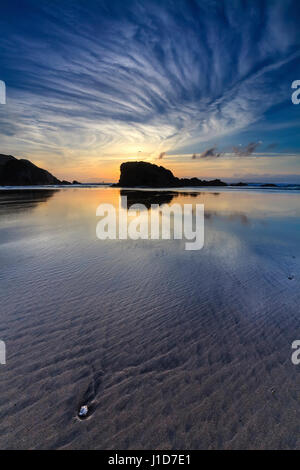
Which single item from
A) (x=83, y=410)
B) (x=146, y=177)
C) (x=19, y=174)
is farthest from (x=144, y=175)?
(x=83, y=410)

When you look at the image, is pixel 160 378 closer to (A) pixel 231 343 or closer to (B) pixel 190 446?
(B) pixel 190 446

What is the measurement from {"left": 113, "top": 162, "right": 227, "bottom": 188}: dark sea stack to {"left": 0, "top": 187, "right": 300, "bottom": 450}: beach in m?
131

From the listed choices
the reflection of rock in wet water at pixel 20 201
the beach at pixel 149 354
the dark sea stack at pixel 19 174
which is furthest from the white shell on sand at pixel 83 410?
the dark sea stack at pixel 19 174

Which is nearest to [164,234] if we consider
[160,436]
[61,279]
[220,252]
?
[220,252]

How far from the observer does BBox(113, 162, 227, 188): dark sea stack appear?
453 ft

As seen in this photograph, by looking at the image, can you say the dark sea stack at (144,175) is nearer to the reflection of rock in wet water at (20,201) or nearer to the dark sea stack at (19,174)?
the dark sea stack at (19,174)

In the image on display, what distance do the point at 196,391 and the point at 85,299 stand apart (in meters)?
3.26

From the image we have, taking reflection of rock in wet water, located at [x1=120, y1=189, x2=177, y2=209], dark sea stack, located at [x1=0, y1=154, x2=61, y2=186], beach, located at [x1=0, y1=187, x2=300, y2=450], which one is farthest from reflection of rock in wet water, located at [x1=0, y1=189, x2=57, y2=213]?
dark sea stack, located at [x1=0, y1=154, x2=61, y2=186]

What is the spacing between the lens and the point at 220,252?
8375mm

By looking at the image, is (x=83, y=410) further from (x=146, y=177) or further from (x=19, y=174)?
(x=19, y=174)

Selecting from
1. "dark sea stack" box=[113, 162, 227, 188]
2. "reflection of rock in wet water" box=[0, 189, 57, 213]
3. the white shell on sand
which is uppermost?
"dark sea stack" box=[113, 162, 227, 188]

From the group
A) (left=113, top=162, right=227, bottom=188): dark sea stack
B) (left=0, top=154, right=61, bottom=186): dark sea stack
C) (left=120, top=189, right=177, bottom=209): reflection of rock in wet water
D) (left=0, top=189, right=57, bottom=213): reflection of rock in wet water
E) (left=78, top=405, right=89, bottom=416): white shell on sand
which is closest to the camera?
(left=78, top=405, right=89, bottom=416): white shell on sand

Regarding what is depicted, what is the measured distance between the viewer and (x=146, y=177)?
464 feet

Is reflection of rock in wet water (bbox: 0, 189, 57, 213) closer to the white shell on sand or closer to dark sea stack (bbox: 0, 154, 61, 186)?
the white shell on sand
